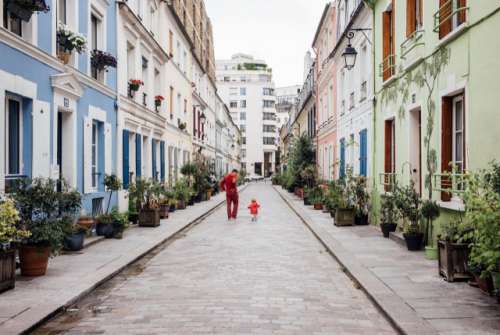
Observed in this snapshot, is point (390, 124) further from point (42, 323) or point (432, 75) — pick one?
point (42, 323)

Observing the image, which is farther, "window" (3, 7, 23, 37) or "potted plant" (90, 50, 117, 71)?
"potted plant" (90, 50, 117, 71)

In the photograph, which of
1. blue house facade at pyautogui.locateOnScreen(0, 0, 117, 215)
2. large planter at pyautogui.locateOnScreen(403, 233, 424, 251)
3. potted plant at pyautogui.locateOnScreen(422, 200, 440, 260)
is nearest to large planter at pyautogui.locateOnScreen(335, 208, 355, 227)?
potted plant at pyautogui.locateOnScreen(422, 200, 440, 260)

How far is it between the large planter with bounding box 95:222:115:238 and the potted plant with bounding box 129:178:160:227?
291 cm

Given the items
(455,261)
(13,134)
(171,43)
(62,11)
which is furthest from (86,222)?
(171,43)

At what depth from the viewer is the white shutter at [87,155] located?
12.9 metres

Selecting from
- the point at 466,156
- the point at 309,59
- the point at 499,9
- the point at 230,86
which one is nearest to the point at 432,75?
the point at 466,156

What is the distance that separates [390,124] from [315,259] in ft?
18.4

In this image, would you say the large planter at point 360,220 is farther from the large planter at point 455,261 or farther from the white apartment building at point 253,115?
the white apartment building at point 253,115

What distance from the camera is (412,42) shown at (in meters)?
11.6

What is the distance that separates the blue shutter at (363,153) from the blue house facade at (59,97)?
765 centimetres

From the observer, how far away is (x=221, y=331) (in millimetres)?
5316

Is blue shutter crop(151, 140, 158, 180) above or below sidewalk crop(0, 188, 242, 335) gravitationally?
above

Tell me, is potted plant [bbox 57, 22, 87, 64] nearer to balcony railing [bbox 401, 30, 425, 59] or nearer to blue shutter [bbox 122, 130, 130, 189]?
blue shutter [bbox 122, 130, 130, 189]

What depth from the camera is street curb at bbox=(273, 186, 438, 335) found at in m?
5.25
